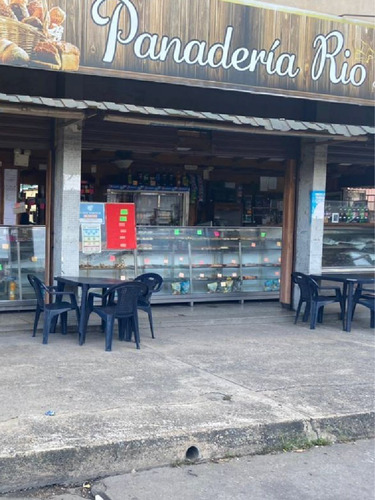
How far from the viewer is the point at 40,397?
5.87m

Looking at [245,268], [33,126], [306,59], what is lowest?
[245,268]

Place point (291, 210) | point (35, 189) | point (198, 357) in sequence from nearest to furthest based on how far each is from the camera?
point (198, 357) → point (291, 210) → point (35, 189)

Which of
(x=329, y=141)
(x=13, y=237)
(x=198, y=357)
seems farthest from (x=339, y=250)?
(x=13, y=237)

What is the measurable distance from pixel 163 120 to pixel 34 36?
1916 mm

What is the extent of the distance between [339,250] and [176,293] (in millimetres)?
3279

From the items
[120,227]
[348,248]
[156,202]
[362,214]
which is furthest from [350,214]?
[120,227]

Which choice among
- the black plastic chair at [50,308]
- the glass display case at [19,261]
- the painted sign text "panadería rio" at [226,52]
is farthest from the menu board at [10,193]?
the painted sign text "panadería rio" at [226,52]

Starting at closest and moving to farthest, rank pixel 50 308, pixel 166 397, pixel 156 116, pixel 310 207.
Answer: pixel 166 397 < pixel 50 308 < pixel 156 116 < pixel 310 207

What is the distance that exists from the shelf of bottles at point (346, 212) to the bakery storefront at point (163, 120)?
48 mm

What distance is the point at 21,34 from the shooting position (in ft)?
26.0

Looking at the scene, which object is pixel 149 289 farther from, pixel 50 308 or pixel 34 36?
pixel 34 36

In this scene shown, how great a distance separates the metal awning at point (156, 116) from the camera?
780cm

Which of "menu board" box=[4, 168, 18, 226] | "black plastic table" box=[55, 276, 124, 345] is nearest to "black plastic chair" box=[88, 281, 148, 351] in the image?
"black plastic table" box=[55, 276, 124, 345]

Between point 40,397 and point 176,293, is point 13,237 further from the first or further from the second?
point 40,397
